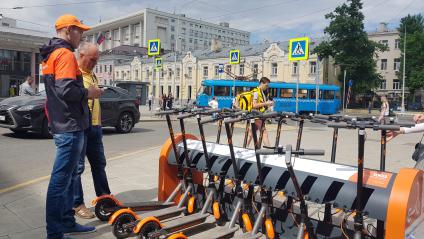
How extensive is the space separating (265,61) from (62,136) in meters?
54.6

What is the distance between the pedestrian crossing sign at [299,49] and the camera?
15.4 metres

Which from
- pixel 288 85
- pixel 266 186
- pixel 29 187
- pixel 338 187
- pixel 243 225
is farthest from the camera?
pixel 288 85

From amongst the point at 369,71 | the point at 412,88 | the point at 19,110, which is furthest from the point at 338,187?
the point at 412,88

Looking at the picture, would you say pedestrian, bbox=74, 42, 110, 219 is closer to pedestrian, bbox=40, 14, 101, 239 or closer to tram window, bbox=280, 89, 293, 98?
pedestrian, bbox=40, 14, 101, 239

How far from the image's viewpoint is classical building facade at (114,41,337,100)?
53.8m

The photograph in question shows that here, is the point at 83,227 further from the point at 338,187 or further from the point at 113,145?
the point at 113,145

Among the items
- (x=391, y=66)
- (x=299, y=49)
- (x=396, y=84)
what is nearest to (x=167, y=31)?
(x=391, y=66)

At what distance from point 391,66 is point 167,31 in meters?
62.0

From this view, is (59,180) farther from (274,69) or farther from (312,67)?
(274,69)

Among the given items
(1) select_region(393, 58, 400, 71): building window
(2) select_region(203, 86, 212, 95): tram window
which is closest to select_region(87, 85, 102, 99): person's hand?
(2) select_region(203, 86, 212, 95): tram window

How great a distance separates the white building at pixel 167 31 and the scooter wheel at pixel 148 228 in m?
99.4

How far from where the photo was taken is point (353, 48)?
52.4 meters

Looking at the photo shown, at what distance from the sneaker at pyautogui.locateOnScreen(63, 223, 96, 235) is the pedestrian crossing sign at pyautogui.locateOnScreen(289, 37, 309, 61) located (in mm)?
12858

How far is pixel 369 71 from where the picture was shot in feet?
173
